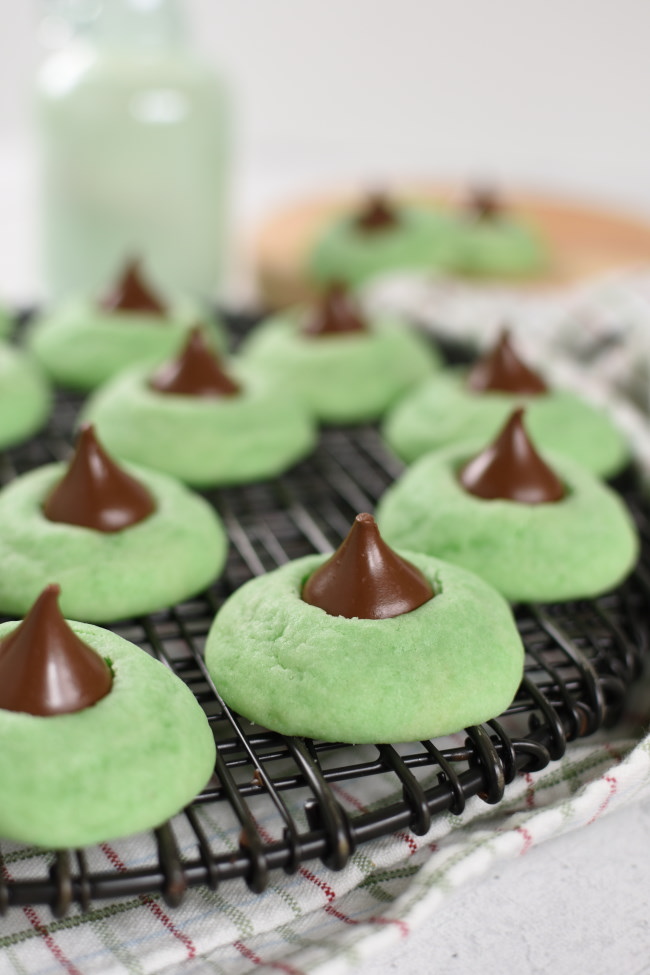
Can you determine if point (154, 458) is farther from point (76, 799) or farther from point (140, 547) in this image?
point (76, 799)

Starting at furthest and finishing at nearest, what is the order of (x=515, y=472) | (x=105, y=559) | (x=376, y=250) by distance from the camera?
(x=376, y=250) < (x=515, y=472) < (x=105, y=559)

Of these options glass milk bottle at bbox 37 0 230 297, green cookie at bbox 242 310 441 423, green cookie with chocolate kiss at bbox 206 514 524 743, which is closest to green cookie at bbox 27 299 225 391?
green cookie at bbox 242 310 441 423

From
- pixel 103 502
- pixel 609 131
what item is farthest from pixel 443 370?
pixel 609 131

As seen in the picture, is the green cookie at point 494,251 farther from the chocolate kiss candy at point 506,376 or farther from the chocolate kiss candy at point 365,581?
the chocolate kiss candy at point 365,581

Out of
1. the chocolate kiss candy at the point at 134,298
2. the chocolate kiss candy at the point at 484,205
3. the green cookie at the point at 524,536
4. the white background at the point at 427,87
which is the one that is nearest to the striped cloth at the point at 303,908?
the green cookie at the point at 524,536

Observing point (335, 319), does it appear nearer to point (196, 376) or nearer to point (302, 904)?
point (196, 376)

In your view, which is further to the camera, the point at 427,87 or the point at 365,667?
the point at 427,87

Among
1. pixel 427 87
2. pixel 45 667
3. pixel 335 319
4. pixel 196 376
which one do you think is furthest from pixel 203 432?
pixel 427 87
